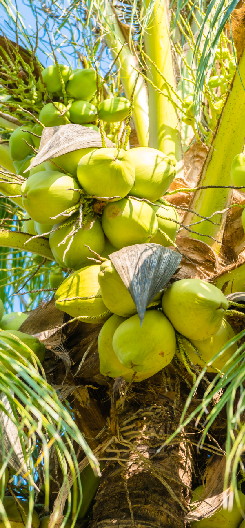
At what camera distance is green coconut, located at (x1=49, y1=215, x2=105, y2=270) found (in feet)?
3.72

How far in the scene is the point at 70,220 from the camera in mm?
1157

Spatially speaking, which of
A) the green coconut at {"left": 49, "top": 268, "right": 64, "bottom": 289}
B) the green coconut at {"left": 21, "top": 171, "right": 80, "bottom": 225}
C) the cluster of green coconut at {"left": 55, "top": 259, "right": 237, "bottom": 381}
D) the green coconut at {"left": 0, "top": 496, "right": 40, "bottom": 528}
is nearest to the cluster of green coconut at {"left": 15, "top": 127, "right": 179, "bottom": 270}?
the green coconut at {"left": 21, "top": 171, "right": 80, "bottom": 225}

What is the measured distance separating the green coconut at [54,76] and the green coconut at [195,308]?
80cm

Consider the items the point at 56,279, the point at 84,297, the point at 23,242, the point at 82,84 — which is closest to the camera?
the point at 84,297

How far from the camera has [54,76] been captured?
57.2 inches

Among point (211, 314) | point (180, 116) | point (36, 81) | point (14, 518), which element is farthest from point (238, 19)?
point (14, 518)

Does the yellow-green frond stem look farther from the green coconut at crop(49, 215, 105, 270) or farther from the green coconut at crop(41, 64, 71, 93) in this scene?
the green coconut at crop(41, 64, 71, 93)

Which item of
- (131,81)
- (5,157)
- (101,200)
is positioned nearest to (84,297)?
(101,200)

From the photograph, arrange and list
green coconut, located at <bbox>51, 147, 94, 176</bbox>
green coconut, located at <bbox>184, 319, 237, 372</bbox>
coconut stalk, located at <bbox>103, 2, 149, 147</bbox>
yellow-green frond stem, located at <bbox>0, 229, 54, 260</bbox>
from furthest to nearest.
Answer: coconut stalk, located at <bbox>103, 2, 149, 147</bbox>, yellow-green frond stem, located at <bbox>0, 229, 54, 260</bbox>, green coconut, located at <bbox>51, 147, 94, 176</bbox>, green coconut, located at <bbox>184, 319, 237, 372</bbox>

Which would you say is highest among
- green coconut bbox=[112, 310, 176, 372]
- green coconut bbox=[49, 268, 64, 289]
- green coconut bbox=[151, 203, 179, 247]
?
green coconut bbox=[151, 203, 179, 247]

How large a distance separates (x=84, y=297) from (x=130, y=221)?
0.66 feet

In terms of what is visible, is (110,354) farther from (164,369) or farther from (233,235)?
(233,235)

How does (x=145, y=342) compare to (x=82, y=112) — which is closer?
(x=145, y=342)

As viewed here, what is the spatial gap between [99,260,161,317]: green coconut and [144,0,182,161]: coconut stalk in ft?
2.73
